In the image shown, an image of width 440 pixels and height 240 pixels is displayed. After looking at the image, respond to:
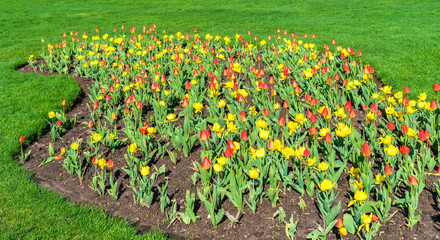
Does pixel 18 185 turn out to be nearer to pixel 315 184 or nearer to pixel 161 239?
pixel 161 239

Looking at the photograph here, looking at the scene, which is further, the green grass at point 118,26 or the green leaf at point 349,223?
the green grass at point 118,26

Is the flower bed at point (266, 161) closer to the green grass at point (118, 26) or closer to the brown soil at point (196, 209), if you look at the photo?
the brown soil at point (196, 209)

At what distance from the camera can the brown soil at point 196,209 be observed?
11.6 feet

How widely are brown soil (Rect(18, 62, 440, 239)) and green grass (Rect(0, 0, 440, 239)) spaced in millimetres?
178

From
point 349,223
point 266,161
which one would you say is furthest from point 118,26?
point 349,223

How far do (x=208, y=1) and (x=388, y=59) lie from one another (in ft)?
42.8

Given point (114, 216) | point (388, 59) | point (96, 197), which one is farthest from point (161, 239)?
point (388, 59)

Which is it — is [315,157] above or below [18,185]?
above

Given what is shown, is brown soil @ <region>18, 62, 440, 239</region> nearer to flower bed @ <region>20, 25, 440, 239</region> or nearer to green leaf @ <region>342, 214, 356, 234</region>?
flower bed @ <region>20, 25, 440, 239</region>

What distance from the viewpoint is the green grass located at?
400cm

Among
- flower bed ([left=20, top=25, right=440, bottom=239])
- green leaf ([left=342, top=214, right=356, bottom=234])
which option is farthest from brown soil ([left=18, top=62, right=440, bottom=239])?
green leaf ([left=342, top=214, right=356, bottom=234])

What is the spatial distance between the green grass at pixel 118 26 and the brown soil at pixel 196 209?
0.58 ft

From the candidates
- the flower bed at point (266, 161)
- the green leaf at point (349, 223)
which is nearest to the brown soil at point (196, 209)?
the flower bed at point (266, 161)

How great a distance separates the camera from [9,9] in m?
19.5
